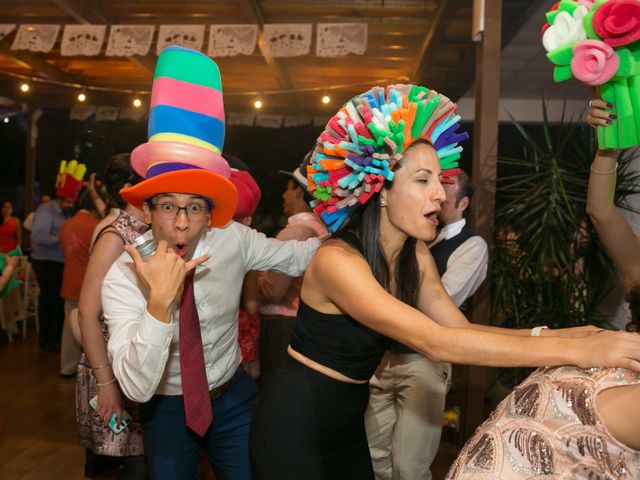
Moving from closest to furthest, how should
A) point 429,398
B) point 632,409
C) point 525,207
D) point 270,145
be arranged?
point 632,409
point 429,398
point 525,207
point 270,145

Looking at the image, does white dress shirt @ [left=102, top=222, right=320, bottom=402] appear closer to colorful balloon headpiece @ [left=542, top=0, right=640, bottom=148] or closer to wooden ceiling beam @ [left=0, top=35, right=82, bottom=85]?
colorful balloon headpiece @ [left=542, top=0, right=640, bottom=148]

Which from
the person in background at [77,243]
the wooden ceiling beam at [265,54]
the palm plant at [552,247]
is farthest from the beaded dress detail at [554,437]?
the wooden ceiling beam at [265,54]

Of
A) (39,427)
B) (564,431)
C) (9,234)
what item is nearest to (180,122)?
(564,431)

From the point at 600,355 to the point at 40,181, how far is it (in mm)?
8370

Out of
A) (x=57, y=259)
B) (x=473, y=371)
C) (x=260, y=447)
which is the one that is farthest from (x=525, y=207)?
(x=57, y=259)

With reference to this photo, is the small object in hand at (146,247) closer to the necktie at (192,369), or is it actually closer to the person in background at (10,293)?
the necktie at (192,369)

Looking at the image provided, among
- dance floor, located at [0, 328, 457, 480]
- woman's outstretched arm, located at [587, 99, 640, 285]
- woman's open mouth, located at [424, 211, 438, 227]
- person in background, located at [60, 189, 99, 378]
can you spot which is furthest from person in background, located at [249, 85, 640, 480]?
person in background, located at [60, 189, 99, 378]

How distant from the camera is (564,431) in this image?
1.17 metres

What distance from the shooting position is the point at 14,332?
6430 mm

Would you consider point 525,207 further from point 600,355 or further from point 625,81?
point 600,355

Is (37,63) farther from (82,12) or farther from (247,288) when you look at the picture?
(247,288)

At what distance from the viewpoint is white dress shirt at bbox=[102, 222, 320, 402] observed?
5.34 ft

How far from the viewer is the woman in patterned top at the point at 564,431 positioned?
1.12m

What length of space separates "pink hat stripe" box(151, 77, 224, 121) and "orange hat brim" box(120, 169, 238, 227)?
0.22 meters
